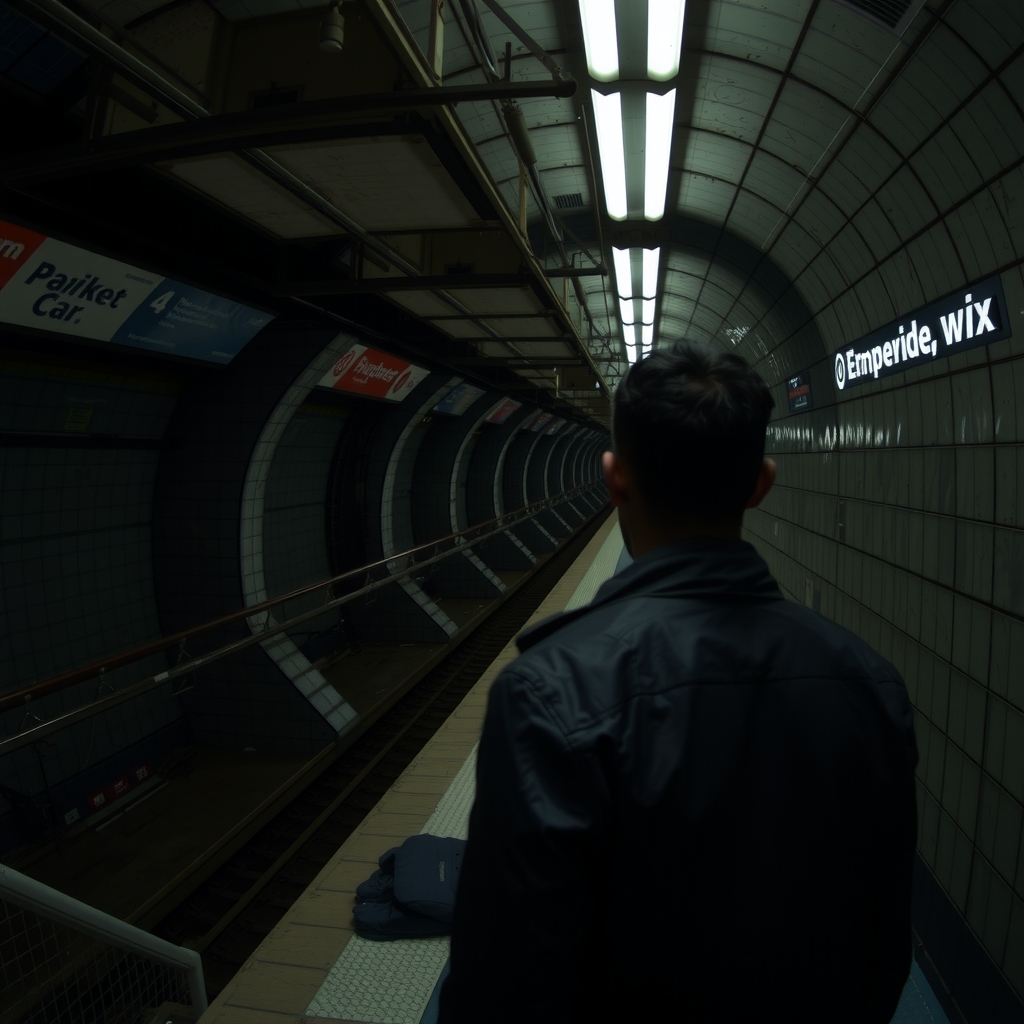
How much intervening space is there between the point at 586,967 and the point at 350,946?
90.1 inches

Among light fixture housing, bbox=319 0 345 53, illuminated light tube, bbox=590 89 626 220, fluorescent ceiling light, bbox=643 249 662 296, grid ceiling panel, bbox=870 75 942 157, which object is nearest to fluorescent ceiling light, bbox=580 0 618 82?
illuminated light tube, bbox=590 89 626 220

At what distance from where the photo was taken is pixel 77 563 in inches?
229

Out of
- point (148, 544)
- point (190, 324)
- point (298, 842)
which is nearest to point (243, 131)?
point (190, 324)

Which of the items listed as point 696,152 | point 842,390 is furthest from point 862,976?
point 696,152

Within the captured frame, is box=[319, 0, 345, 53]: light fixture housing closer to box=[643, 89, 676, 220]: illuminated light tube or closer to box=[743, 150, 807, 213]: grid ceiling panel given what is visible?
box=[643, 89, 676, 220]: illuminated light tube

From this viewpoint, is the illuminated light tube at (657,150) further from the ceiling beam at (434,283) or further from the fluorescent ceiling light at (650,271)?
the fluorescent ceiling light at (650,271)

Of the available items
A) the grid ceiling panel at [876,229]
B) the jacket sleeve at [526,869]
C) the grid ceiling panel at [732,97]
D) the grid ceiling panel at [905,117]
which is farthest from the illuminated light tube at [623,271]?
the jacket sleeve at [526,869]

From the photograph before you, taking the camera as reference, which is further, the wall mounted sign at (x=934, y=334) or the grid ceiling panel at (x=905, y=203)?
the grid ceiling panel at (x=905, y=203)

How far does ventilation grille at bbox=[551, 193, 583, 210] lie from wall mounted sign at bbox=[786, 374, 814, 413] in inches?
104

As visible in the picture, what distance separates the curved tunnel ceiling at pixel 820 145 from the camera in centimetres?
274

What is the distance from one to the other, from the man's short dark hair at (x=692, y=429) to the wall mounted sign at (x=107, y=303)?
149 inches

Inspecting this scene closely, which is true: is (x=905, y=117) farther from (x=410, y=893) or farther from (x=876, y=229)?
(x=410, y=893)

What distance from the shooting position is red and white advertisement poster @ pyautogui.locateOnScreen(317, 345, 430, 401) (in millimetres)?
7027

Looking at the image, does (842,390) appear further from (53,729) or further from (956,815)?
(53,729)
